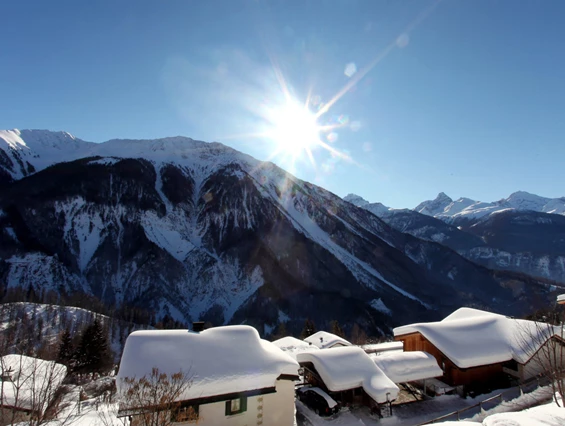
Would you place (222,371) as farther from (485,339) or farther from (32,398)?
(485,339)

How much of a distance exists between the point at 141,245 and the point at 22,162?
360 ft

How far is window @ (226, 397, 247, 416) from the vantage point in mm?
19438

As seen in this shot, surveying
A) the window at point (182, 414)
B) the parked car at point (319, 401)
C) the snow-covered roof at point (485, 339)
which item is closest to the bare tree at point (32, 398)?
the window at point (182, 414)

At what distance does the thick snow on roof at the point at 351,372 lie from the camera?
22.9 metres

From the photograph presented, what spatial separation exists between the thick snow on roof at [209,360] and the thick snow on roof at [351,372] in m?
4.21

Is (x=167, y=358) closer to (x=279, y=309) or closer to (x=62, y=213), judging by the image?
(x=279, y=309)

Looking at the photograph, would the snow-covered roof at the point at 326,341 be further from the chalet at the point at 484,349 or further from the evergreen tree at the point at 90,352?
the evergreen tree at the point at 90,352

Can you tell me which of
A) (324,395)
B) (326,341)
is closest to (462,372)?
(324,395)

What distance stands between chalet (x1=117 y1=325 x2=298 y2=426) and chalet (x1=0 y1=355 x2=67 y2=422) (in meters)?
4.05

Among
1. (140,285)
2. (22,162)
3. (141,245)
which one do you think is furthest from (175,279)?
(22,162)

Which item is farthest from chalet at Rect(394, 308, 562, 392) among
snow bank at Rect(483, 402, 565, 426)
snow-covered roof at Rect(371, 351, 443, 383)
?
snow bank at Rect(483, 402, 565, 426)

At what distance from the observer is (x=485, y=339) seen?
2906 centimetres

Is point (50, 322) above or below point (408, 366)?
above

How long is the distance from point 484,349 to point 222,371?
74.6 feet
